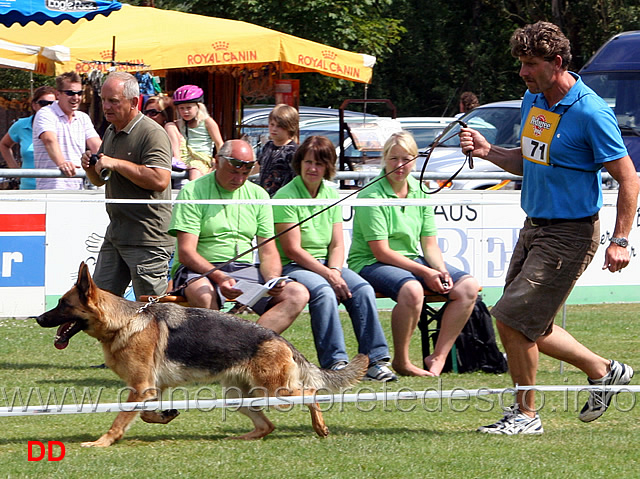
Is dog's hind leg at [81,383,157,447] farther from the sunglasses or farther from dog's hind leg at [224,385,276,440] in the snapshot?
the sunglasses

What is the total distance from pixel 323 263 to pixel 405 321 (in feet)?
2.30

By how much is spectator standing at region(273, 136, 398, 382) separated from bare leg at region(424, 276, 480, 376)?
480 millimetres

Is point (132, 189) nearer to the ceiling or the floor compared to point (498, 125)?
nearer to the floor

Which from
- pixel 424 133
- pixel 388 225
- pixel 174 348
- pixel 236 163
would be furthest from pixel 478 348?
pixel 424 133

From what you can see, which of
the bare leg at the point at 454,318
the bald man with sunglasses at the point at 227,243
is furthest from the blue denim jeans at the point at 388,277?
the bald man with sunglasses at the point at 227,243

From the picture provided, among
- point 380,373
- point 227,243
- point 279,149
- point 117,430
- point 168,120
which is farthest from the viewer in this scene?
point 168,120

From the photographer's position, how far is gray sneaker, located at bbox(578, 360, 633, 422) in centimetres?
532

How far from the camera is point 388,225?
23.5 ft

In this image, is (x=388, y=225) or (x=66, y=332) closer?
(x=66, y=332)

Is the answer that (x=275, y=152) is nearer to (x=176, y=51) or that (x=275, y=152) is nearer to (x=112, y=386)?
(x=112, y=386)

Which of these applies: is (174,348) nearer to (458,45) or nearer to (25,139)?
(25,139)

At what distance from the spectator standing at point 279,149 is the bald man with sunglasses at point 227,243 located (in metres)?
1.84

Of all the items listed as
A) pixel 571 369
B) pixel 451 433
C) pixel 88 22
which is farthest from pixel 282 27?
pixel 451 433

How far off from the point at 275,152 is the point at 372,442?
3938 millimetres
